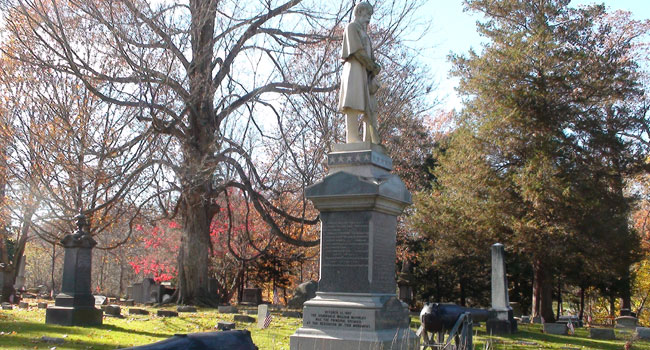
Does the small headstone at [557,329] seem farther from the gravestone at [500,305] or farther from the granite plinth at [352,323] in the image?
the granite plinth at [352,323]

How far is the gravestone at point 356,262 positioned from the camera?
8633 millimetres

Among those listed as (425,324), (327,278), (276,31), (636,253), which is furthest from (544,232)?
(327,278)

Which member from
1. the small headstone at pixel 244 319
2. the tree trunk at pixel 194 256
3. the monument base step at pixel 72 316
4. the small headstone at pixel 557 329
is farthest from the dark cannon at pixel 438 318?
the tree trunk at pixel 194 256

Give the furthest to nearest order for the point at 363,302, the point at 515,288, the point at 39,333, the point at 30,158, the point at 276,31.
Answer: the point at 515,288 < the point at 276,31 < the point at 30,158 < the point at 39,333 < the point at 363,302

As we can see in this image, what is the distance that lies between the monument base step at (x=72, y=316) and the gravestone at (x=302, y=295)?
9.44 meters

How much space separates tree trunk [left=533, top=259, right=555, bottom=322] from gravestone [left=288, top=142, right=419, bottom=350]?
2003cm

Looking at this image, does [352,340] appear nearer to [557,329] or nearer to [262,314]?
[262,314]

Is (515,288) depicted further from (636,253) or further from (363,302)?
(363,302)

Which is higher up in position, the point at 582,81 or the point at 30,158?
the point at 582,81

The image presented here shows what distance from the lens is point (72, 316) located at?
15.9 meters

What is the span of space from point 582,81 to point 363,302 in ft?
65.5

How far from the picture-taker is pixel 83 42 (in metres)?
17.5

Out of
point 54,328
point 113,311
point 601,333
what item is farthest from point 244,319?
point 601,333

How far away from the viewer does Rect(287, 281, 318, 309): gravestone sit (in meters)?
24.4
